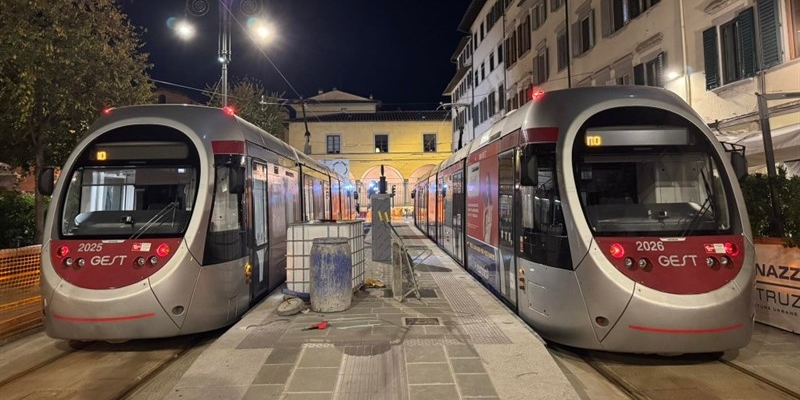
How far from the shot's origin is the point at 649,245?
197 inches

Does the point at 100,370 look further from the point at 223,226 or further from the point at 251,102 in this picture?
the point at 251,102

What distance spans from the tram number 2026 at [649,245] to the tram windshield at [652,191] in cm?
12

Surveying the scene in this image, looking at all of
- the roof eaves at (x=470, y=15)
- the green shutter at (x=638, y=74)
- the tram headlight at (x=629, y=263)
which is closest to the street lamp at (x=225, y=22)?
the tram headlight at (x=629, y=263)

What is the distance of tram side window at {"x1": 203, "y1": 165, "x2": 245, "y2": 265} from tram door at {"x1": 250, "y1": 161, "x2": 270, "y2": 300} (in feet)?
1.79

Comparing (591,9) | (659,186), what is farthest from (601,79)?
(659,186)

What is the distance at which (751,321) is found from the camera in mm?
4930

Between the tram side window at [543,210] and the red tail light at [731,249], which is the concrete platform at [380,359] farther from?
the red tail light at [731,249]

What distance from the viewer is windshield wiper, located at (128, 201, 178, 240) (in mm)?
5777

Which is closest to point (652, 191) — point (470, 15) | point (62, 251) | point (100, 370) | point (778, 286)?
point (778, 286)

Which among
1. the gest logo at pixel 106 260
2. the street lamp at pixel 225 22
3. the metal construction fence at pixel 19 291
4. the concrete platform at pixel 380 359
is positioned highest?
the street lamp at pixel 225 22

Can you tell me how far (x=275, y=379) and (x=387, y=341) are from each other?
4.53ft

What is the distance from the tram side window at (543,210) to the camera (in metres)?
5.32

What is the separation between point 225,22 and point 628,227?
34.6ft

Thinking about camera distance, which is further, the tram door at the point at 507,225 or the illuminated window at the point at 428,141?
the illuminated window at the point at 428,141
